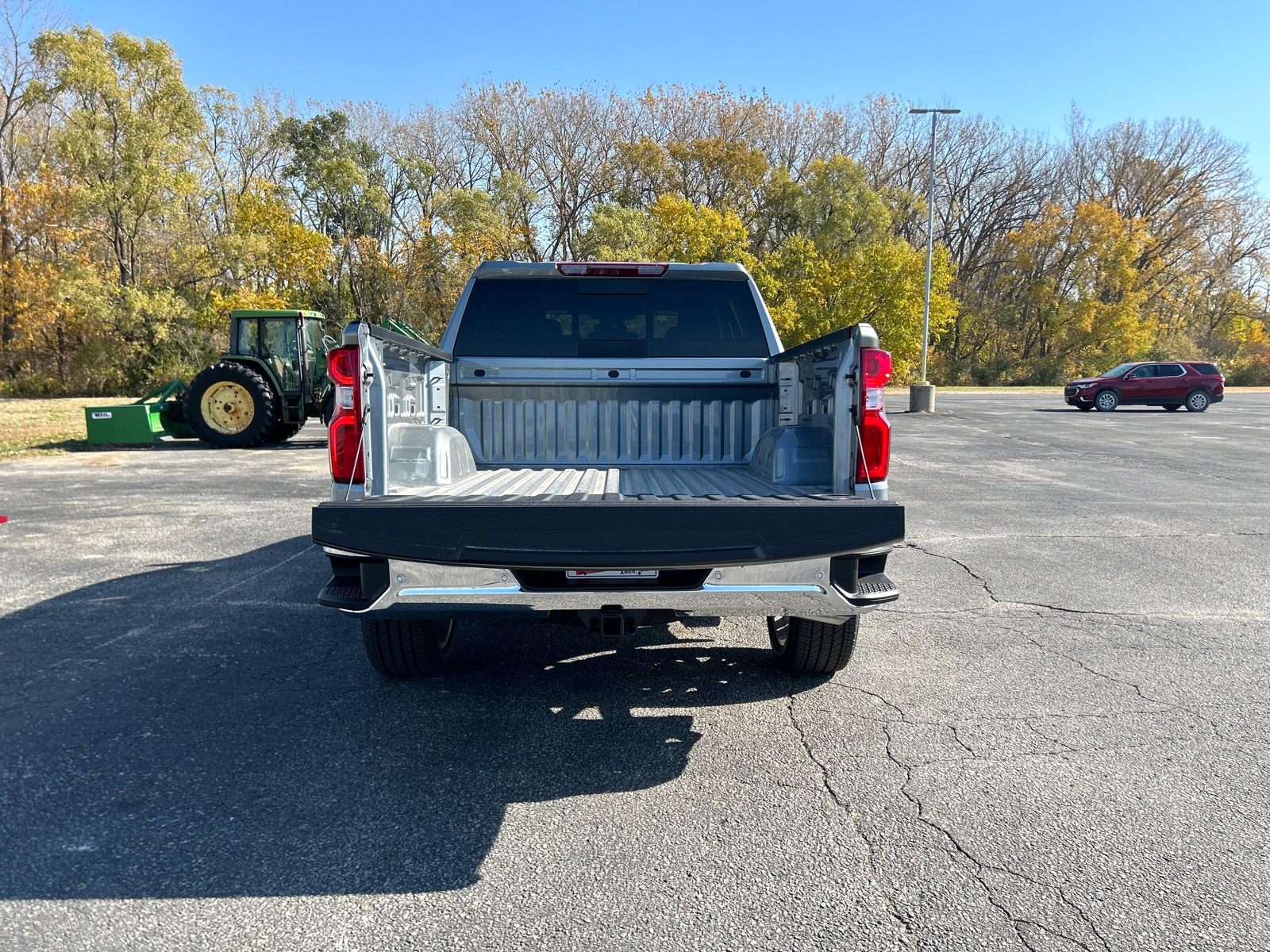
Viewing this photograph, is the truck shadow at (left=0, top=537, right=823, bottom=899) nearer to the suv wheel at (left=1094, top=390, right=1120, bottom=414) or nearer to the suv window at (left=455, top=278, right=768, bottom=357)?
the suv window at (left=455, top=278, right=768, bottom=357)

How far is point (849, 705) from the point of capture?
3852 millimetres

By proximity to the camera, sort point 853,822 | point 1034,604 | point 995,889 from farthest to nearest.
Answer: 1. point 1034,604
2. point 853,822
3. point 995,889

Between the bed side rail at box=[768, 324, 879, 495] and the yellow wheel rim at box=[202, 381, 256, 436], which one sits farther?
the yellow wheel rim at box=[202, 381, 256, 436]

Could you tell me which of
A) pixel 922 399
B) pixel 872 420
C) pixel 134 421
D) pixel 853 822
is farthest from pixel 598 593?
pixel 922 399

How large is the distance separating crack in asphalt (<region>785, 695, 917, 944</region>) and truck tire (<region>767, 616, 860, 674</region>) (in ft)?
0.52

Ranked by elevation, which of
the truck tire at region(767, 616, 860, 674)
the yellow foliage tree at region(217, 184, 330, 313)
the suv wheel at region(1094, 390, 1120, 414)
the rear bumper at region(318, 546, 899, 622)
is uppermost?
the yellow foliage tree at region(217, 184, 330, 313)

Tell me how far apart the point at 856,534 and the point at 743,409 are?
6.39 ft

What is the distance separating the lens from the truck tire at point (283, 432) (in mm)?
15680

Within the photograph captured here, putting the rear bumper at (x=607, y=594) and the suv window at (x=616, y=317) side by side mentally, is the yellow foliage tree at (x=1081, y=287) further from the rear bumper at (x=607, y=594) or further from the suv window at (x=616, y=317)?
the rear bumper at (x=607, y=594)

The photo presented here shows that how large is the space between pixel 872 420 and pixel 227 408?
1453cm

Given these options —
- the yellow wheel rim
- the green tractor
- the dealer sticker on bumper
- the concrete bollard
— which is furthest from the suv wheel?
the dealer sticker on bumper

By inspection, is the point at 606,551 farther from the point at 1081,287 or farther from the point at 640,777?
the point at 1081,287

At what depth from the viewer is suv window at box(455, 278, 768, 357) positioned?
16.5 feet

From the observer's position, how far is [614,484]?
3967mm
